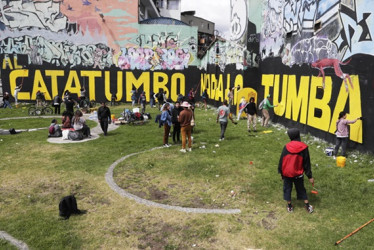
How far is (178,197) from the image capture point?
762 cm

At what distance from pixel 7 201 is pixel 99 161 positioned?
351 cm

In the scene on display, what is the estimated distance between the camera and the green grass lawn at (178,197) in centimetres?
575

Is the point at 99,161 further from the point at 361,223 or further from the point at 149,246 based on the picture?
the point at 361,223

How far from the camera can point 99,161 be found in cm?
1048

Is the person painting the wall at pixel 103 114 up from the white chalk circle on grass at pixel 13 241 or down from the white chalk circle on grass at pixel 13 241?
up

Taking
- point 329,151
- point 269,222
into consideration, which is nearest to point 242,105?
point 329,151

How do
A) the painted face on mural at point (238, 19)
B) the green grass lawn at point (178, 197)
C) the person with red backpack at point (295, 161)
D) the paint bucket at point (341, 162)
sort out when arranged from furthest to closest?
the painted face on mural at point (238, 19)
the paint bucket at point (341, 162)
the person with red backpack at point (295, 161)
the green grass lawn at point (178, 197)

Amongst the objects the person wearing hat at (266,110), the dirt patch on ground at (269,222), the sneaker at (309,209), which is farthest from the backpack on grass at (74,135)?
the sneaker at (309,209)

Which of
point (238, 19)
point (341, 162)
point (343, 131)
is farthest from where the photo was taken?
point (238, 19)

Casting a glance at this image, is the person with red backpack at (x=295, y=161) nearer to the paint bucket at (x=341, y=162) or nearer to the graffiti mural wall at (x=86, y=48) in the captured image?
the paint bucket at (x=341, y=162)

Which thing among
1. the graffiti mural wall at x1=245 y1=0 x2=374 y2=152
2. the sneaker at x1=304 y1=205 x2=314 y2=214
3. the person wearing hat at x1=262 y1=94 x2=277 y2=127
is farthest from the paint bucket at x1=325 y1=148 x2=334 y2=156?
the person wearing hat at x1=262 y1=94 x2=277 y2=127

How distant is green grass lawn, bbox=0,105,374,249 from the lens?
5.75m

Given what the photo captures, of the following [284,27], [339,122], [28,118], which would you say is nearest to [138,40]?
[28,118]

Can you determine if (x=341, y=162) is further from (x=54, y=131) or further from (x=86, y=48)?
(x=86, y=48)
